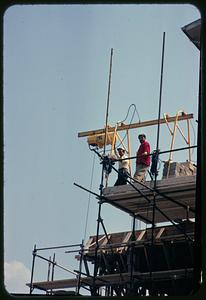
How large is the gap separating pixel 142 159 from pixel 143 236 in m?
2.36

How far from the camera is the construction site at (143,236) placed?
12.0m

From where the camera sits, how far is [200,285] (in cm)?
625

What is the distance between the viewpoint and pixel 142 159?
12.2m

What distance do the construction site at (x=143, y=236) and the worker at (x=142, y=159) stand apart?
12cm

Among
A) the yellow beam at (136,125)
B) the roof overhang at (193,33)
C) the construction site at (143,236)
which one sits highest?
the yellow beam at (136,125)

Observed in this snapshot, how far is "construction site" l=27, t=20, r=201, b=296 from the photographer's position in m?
12.0

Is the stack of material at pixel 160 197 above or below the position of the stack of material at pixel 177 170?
below

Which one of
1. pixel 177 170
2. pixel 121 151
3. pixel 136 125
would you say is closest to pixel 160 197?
pixel 177 170

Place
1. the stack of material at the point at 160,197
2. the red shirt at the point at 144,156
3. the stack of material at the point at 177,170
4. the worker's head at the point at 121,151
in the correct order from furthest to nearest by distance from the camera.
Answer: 1. the worker's head at the point at 121,151
2. the stack of material at the point at 177,170
3. the red shirt at the point at 144,156
4. the stack of material at the point at 160,197

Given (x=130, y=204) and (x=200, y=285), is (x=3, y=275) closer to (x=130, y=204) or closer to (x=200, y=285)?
(x=200, y=285)

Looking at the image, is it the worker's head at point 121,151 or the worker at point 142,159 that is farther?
the worker's head at point 121,151

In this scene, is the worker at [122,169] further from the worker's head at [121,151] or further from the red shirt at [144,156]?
the red shirt at [144,156]

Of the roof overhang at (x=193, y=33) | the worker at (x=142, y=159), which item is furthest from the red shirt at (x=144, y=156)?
the roof overhang at (x=193, y=33)

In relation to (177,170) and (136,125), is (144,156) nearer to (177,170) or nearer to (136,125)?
(177,170)
